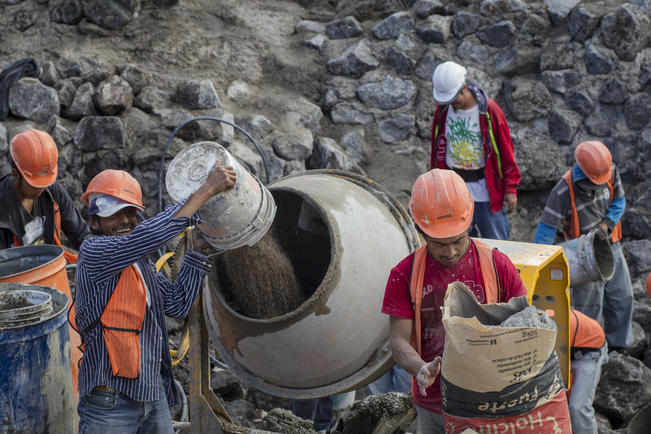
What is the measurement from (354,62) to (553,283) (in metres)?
4.02

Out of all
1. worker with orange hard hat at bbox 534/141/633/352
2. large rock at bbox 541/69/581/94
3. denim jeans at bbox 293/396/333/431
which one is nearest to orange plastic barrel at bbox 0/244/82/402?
denim jeans at bbox 293/396/333/431

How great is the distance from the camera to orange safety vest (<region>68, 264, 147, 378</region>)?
2.61 meters

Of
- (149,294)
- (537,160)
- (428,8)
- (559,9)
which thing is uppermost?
(559,9)

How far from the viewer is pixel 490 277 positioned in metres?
2.55

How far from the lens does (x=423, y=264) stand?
2.62m

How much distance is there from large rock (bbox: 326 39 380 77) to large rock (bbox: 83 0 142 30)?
1.97 m

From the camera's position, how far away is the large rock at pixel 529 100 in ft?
21.6

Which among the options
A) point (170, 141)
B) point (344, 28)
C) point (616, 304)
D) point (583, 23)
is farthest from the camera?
point (344, 28)

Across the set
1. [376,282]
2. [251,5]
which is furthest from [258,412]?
[251,5]

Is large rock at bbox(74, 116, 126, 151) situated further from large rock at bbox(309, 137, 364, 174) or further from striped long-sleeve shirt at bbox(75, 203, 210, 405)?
striped long-sleeve shirt at bbox(75, 203, 210, 405)

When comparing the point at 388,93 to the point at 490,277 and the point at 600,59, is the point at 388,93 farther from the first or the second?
the point at 490,277

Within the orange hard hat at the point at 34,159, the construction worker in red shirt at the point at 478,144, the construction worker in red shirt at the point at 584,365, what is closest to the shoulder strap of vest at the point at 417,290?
the construction worker in red shirt at the point at 584,365

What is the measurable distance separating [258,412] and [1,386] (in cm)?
214

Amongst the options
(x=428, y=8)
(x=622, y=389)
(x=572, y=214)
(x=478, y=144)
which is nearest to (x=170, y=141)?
(x=478, y=144)
